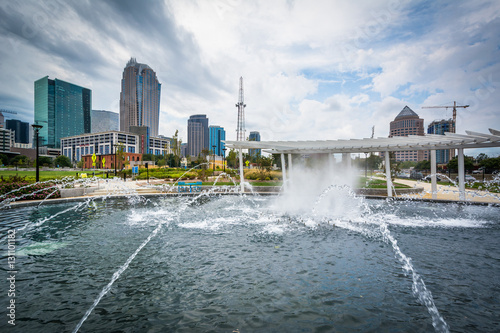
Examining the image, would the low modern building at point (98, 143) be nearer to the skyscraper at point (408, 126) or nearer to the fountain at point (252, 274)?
the fountain at point (252, 274)

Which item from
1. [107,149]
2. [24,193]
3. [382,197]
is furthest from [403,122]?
[107,149]

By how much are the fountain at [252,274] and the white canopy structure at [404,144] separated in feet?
21.5

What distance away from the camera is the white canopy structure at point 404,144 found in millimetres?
14184

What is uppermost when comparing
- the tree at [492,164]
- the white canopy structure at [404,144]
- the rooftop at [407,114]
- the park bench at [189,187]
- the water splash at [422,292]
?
the rooftop at [407,114]

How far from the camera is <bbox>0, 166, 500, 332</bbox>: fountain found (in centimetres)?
385

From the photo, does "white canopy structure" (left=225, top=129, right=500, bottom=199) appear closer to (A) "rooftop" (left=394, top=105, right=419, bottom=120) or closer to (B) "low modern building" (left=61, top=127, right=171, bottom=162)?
(B) "low modern building" (left=61, top=127, right=171, bottom=162)

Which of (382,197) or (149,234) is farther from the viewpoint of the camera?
(382,197)

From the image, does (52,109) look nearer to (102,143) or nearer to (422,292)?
(102,143)

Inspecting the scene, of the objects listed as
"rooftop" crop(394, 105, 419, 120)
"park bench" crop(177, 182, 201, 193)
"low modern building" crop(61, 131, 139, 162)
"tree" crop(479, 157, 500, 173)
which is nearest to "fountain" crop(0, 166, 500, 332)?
"park bench" crop(177, 182, 201, 193)

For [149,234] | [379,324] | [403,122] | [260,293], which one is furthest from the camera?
[403,122]

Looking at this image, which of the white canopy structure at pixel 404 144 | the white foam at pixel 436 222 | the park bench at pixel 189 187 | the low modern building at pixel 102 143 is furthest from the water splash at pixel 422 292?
the low modern building at pixel 102 143

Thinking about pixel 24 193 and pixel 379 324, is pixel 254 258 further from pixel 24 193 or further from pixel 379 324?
pixel 24 193

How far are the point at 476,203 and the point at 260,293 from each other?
18.0 metres

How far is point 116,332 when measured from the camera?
11.5 ft
